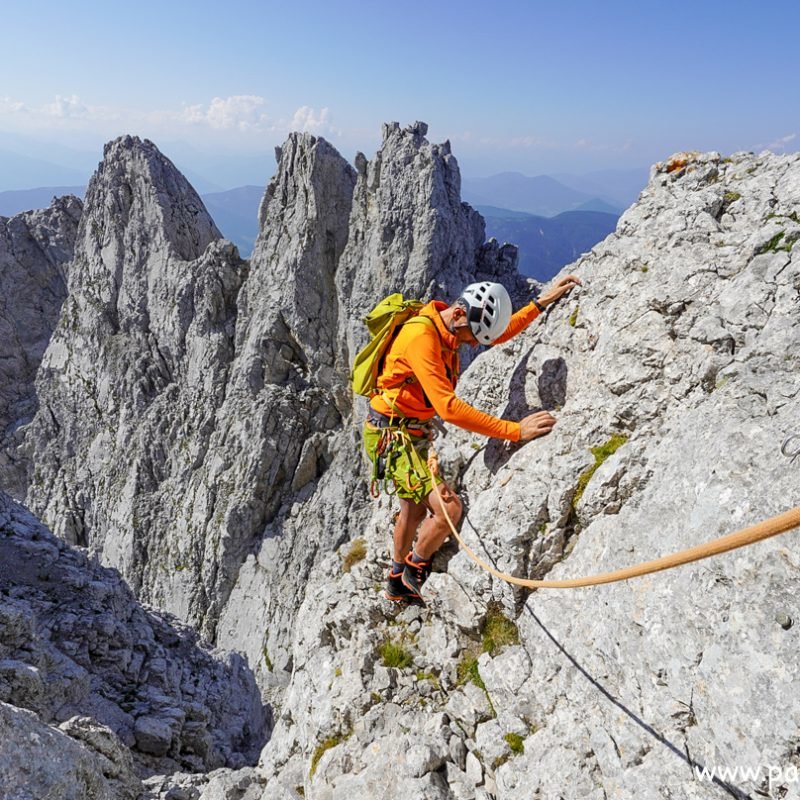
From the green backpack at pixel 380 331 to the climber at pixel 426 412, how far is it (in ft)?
0.55

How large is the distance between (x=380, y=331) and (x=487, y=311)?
5.28 feet

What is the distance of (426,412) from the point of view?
7648mm

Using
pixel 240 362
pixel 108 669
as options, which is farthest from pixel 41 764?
pixel 240 362

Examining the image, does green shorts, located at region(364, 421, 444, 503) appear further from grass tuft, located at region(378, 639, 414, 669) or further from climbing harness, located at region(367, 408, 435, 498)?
grass tuft, located at region(378, 639, 414, 669)

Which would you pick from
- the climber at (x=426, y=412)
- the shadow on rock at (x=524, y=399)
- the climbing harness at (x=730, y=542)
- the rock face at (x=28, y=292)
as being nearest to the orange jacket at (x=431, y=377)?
the climber at (x=426, y=412)

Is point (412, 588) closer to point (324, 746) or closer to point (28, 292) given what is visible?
point (324, 746)

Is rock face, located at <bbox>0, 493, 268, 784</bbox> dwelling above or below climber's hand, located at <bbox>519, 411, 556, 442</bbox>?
below

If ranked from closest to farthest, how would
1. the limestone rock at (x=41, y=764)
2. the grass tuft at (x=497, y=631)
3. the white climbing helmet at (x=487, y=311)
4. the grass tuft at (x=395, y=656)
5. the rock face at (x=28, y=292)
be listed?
1. the limestone rock at (x=41, y=764)
2. the grass tuft at (x=497, y=631)
3. the white climbing helmet at (x=487, y=311)
4. the grass tuft at (x=395, y=656)
5. the rock face at (x=28, y=292)

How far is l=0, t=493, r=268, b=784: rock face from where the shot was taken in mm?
12664

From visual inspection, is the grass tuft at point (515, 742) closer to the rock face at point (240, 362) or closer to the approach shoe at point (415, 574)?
the approach shoe at point (415, 574)

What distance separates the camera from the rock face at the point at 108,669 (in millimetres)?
12664

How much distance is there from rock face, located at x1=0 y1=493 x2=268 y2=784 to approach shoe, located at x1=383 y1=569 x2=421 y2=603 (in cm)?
493

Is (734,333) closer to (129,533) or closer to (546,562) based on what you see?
(546,562)

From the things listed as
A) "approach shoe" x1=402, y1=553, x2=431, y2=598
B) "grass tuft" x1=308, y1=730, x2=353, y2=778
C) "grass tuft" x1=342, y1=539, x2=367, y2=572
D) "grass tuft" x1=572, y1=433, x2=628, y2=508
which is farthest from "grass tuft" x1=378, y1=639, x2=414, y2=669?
"grass tuft" x1=572, y1=433, x2=628, y2=508
